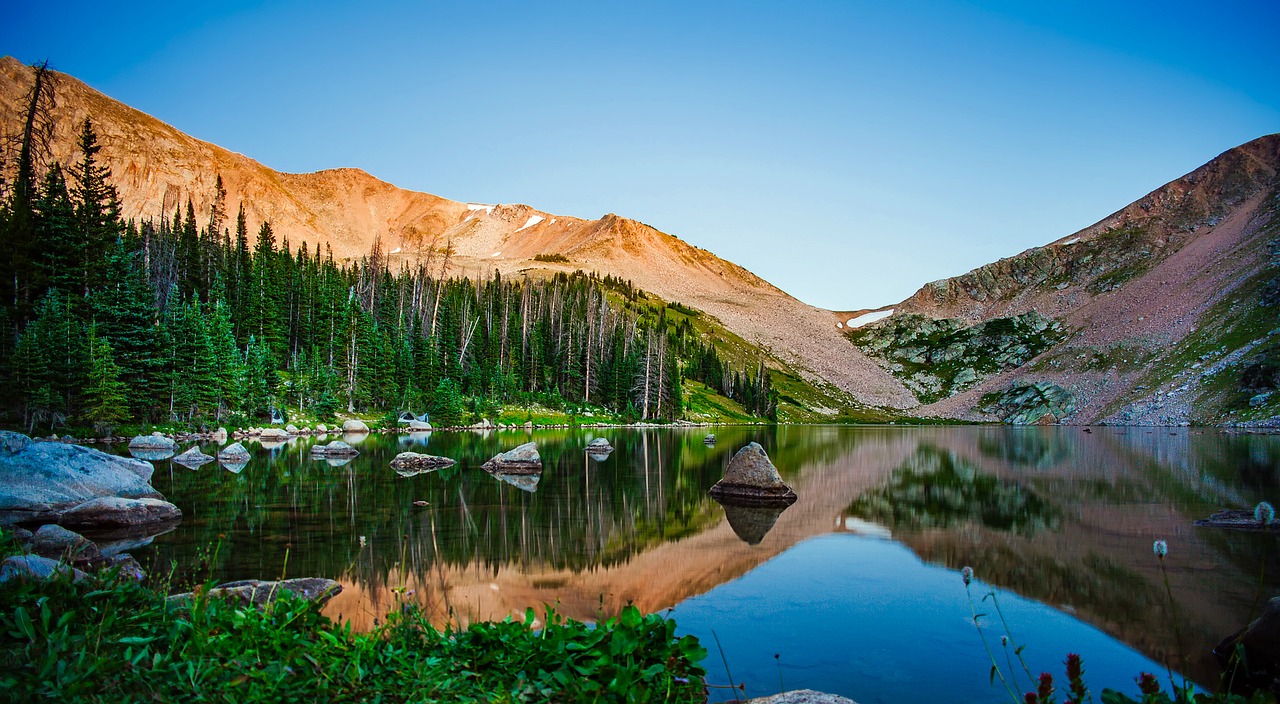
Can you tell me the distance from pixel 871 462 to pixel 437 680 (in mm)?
40949

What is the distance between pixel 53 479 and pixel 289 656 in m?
17.9

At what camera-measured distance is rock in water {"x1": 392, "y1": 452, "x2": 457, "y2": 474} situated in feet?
101

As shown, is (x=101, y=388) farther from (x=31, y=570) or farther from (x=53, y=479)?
(x=31, y=570)

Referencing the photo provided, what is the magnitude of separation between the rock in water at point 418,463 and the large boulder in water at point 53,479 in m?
11.1

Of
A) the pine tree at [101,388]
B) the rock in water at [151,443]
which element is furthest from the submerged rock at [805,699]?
the pine tree at [101,388]

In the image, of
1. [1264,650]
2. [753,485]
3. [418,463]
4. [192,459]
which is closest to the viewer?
[1264,650]

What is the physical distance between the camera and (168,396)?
48031 mm

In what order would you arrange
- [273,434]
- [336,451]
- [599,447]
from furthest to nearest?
[273,434] < [599,447] < [336,451]

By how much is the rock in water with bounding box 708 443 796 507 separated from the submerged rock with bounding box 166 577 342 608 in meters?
15.7

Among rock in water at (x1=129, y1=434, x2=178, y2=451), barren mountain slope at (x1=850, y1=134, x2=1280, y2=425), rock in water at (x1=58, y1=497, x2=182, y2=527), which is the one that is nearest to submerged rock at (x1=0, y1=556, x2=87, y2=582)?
rock in water at (x1=58, y1=497, x2=182, y2=527)

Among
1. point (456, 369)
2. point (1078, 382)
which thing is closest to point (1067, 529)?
point (456, 369)

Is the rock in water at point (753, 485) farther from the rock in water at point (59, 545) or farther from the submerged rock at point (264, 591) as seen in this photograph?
the rock in water at point (59, 545)

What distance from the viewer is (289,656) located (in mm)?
5473

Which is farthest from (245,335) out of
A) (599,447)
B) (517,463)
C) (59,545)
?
A: (59,545)
